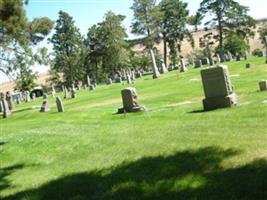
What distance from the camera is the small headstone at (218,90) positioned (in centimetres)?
1585

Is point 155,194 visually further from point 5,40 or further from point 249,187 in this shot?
point 5,40

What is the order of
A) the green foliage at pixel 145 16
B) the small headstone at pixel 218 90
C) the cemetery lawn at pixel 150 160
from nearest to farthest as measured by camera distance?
the cemetery lawn at pixel 150 160
the small headstone at pixel 218 90
the green foliage at pixel 145 16

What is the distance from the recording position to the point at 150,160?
9.59m

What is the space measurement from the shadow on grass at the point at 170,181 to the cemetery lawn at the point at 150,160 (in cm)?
1

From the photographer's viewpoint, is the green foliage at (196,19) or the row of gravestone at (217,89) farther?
the green foliage at (196,19)

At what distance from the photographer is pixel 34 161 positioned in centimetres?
1262

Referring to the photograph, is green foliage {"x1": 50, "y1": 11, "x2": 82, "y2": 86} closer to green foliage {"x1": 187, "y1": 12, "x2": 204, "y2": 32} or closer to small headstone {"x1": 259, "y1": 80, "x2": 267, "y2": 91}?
green foliage {"x1": 187, "y1": 12, "x2": 204, "y2": 32}

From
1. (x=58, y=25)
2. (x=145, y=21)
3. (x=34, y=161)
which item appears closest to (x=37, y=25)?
(x=34, y=161)

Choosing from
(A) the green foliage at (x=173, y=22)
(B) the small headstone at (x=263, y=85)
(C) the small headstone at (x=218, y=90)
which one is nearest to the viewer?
(C) the small headstone at (x=218, y=90)

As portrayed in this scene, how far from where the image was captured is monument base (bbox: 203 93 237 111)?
15688 mm

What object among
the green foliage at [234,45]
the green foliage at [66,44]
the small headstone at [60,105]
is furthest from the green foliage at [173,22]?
the small headstone at [60,105]

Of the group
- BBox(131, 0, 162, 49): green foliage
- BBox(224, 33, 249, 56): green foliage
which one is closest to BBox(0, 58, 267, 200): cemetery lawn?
BBox(131, 0, 162, 49): green foliage

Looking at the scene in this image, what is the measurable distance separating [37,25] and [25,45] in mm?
3119

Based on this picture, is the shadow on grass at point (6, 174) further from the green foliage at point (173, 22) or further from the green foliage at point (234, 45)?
the green foliage at point (173, 22)
